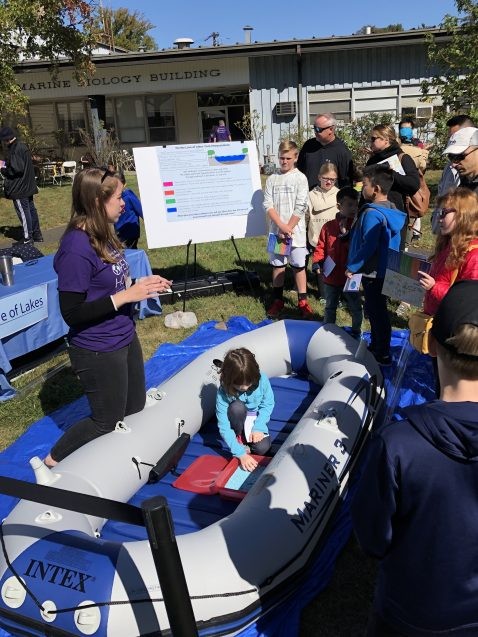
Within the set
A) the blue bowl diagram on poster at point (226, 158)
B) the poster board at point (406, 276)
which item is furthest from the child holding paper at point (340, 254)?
the blue bowl diagram on poster at point (226, 158)

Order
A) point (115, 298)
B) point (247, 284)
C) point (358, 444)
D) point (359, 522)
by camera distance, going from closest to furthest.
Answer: point (359, 522), point (115, 298), point (358, 444), point (247, 284)

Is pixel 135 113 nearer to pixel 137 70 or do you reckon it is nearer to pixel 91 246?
pixel 137 70

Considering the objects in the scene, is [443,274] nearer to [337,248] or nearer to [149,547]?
[337,248]

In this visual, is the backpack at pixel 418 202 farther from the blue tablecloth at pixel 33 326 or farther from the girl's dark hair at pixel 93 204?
the girl's dark hair at pixel 93 204

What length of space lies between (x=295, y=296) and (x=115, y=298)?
3.73 m

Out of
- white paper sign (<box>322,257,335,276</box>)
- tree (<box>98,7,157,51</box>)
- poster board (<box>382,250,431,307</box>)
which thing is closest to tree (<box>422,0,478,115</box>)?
white paper sign (<box>322,257,335,276</box>)

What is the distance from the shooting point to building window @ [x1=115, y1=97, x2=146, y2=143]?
18.8 metres

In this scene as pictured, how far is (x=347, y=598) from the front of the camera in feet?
8.52

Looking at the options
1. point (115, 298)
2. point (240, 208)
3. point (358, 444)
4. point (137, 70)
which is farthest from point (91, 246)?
point (137, 70)

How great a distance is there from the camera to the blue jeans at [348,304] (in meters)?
4.77

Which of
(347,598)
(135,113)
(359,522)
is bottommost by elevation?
(347,598)

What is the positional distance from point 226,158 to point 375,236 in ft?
8.31

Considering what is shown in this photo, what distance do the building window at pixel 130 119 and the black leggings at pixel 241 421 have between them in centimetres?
1739

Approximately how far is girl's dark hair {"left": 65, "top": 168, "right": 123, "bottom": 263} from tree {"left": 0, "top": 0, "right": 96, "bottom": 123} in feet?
30.1
